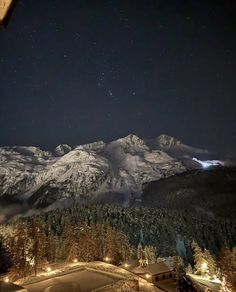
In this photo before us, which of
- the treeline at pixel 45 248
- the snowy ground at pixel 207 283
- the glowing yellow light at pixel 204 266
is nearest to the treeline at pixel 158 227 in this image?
the glowing yellow light at pixel 204 266

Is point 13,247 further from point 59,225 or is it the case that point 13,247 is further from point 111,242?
point 59,225

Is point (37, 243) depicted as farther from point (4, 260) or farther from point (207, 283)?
point (207, 283)

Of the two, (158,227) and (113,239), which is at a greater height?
(113,239)

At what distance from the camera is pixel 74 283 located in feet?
120

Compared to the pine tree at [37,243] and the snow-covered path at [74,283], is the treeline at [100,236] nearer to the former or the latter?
the pine tree at [37,243]

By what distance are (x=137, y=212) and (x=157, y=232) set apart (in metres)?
28.2

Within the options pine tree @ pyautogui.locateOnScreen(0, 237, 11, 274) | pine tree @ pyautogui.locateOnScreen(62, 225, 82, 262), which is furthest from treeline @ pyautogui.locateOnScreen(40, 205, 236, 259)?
pine tree @ pyautogui.locateOnScreen(0, 237, 11, 274)

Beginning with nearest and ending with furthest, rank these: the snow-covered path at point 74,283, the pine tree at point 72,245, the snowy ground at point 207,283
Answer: the snow-covered path at point 74,283 < the snowy ground at point 207,283 < the pine tree at point 72,245

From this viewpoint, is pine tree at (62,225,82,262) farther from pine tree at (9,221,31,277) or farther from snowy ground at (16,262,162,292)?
snowy ground at (16,262,162,292)

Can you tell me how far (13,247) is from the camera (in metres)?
50.4

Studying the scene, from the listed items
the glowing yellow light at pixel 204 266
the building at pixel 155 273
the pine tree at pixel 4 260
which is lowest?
the glowing yellow light at pixel 204 266

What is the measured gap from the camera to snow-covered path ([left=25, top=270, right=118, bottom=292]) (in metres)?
34.6

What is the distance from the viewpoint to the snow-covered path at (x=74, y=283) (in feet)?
A: 113

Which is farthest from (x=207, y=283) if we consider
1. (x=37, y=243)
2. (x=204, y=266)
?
(x=37, y=243)
